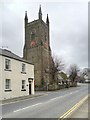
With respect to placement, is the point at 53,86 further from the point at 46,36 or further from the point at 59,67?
the point at 46,36

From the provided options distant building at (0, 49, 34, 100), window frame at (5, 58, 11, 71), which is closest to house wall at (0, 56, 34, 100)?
distant building at (0, 49, 34, 100)

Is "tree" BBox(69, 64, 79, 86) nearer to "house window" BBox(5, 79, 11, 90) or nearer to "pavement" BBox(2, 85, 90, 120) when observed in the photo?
"house window" BBox(5, 79, 11, 90)

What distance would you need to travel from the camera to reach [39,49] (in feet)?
270

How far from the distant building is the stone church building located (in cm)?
3694

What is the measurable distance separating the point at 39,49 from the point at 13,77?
154 ft

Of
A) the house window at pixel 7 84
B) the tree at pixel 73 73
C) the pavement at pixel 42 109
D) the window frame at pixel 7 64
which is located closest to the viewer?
the pavement at pixel 42 109

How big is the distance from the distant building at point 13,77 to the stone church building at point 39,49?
121 ft

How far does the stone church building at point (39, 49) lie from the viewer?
81.4 meters

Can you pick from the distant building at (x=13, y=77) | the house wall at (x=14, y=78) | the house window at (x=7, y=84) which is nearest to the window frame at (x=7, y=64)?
the distant building at (x=13, y=77)

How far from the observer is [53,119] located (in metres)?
12.2

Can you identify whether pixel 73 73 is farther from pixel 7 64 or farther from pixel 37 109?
pixel 37 109

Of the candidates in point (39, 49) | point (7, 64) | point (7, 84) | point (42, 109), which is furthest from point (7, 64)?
point (39, 49)

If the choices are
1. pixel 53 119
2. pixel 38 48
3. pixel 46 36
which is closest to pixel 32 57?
pixel 38 48

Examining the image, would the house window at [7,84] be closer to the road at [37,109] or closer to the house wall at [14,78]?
the house wall at [14,78]
